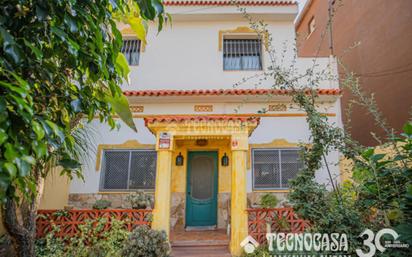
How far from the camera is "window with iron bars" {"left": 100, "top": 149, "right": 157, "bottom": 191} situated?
23.3ft

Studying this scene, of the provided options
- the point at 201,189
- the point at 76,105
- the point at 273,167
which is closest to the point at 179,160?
the point at 201,189

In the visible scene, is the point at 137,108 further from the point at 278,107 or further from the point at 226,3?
the point at 226,3

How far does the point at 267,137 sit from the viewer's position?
7273 mm

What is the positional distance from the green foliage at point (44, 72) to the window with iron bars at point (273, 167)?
5.43 meters

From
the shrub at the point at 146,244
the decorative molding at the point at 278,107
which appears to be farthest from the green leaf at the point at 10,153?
the decorative molding at the point at 278,107

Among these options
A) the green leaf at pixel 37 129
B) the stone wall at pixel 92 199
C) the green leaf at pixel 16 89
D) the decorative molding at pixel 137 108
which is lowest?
the stone wall at pixel 92 199

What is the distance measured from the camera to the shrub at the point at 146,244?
441 cm

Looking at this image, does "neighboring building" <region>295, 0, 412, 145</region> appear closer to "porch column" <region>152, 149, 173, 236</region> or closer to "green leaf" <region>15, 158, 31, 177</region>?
"porch column" <region>152, 149, 173, 236</region>

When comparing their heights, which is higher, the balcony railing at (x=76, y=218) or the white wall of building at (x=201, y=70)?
the white wall of building at (x=201, y=70)

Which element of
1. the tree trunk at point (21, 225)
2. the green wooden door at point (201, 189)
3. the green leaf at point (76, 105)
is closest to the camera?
the green leaf at point (76, 105)

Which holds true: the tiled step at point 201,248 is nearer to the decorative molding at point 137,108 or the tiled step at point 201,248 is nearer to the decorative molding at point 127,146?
→ the decorative molding at point 127,146

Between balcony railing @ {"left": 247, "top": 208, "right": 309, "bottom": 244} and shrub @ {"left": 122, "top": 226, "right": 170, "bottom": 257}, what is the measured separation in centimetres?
180

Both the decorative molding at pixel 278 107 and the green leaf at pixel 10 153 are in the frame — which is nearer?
the green leaf at pixel 10 153

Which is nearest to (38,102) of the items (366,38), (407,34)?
(407,34)
